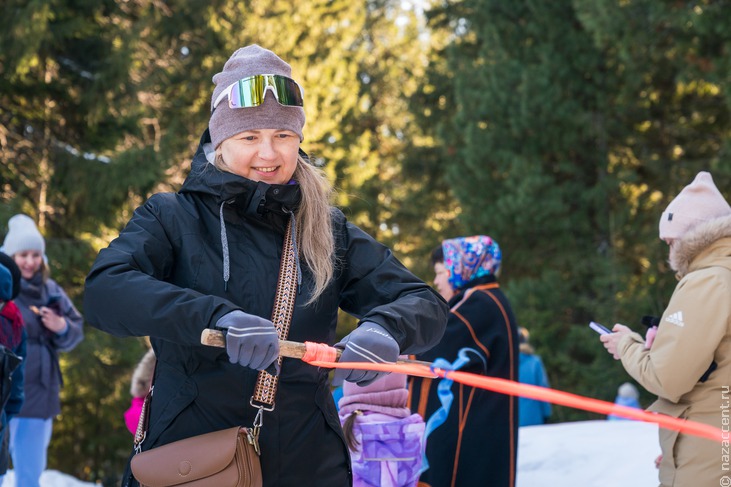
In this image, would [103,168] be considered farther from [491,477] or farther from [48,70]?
[491,477]

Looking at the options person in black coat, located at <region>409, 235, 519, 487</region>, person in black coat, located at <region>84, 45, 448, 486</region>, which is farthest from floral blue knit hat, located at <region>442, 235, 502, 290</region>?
person in black coat, located at <region>84, 45, 448, 486</region>

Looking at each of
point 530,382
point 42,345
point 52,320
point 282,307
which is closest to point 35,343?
point 42,345

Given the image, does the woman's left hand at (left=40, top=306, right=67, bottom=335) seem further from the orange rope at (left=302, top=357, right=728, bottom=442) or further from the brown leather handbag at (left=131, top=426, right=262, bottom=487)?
the orange rope at (left=302, top=357, right=728, bottom=442)

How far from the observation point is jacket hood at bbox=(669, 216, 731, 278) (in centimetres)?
356

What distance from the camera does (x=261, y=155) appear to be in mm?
2549

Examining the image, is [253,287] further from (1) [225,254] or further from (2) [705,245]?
(2) [705,245]

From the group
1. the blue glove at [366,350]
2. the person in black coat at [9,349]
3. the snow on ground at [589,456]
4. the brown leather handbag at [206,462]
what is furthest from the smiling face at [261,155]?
the snow on ground at [589,456]

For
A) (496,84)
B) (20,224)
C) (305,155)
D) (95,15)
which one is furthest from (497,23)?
(305,155)

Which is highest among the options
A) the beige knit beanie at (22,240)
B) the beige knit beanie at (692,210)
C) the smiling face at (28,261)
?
the beige knit beanie at (22,240)

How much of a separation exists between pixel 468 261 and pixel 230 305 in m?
3.53

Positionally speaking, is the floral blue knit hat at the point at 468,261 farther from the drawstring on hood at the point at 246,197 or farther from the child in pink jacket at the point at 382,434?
the drawstring on hood at the point at 246,197

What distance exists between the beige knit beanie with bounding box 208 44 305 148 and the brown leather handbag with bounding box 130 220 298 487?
2.35 feet

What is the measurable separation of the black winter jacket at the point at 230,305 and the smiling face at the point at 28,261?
398 cm

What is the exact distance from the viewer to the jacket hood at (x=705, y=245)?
356cm
